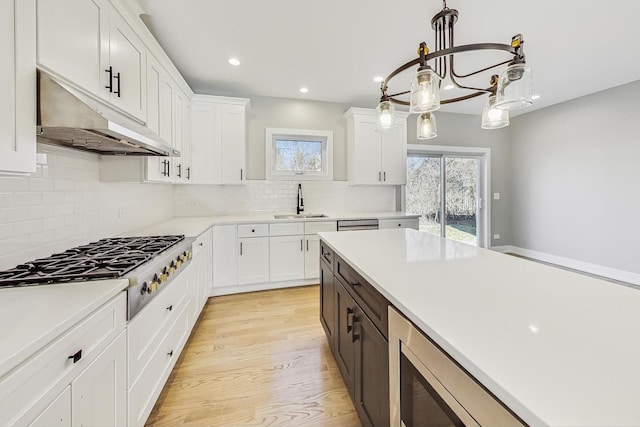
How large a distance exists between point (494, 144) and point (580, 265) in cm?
255

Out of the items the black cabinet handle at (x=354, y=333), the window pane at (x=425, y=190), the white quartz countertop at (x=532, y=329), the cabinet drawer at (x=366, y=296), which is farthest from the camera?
the window pane at (x=425, y=190)

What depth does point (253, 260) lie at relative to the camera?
3217 mm

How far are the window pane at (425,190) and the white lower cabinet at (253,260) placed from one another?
2.87 meters

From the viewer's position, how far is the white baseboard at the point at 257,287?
3205 millimetres

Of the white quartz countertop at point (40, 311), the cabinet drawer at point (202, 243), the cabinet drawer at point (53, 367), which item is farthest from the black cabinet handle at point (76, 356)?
the cabinet drawer at point (202, 243)

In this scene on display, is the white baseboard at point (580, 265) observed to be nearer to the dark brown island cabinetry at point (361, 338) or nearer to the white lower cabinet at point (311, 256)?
the white lower cabinet at point (311, 256)

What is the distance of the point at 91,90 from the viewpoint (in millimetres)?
1357

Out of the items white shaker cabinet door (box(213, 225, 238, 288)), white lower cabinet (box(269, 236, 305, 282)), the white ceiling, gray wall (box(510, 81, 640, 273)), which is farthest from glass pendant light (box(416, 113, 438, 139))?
gray wall (box(510, 81, 640, 273))

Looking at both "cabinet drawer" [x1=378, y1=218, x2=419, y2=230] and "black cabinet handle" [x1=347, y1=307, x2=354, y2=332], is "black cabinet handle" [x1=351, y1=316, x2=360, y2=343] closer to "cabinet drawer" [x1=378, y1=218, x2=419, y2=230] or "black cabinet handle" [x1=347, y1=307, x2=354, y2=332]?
"black cabinet handle" [x1=347, y1=307, x2=354, y2=332]

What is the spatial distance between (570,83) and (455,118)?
159 centimetres

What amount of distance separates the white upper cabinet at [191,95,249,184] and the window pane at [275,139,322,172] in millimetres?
659

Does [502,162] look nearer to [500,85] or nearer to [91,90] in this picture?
[500,85]

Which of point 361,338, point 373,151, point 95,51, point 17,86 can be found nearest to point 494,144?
point 373,151

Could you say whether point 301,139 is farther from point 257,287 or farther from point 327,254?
point 327,254
